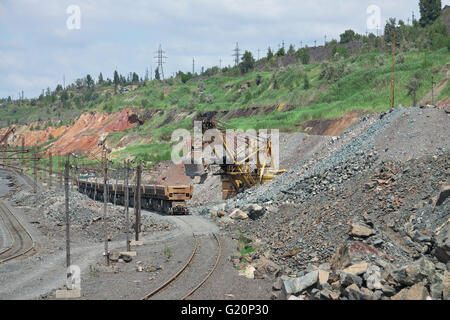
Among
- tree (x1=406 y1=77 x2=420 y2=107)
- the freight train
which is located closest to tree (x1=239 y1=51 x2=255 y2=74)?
tree (x1=406 y1=77 x2=420 y2=107)

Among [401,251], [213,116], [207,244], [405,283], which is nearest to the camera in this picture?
[405,283]

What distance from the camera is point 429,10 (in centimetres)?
13662

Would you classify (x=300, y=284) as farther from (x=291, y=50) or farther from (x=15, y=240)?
(x=291, y=50)

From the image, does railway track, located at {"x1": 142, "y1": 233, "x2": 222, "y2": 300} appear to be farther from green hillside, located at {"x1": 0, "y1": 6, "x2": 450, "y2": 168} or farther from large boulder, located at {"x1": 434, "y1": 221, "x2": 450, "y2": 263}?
green hillside, located at {"x1": 0, "y1": 6, "x2": 450, "y2": 168}

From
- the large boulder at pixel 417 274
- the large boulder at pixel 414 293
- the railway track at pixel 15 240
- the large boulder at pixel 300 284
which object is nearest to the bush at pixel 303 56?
the railway track at pixel 15 240

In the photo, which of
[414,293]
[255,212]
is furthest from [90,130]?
[414,293]

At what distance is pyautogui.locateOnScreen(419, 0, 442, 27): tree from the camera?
136m

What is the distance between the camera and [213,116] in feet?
372

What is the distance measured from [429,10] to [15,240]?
134503 millimetres

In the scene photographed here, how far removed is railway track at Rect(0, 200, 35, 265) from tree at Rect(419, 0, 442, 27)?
415 feet

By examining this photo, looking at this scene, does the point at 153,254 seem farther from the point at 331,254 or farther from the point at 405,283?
the point at 405,283

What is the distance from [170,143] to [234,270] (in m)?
79.2

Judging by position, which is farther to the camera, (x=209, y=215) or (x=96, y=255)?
(x=209, y=215)
